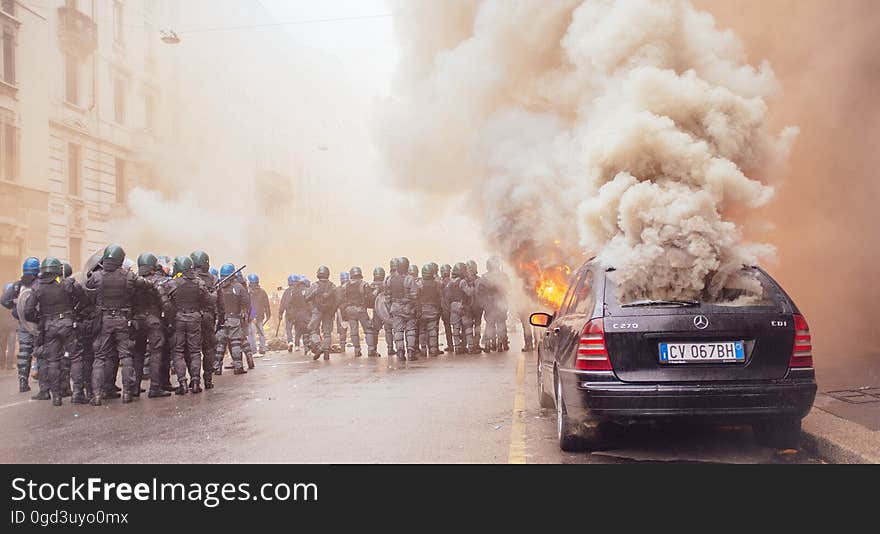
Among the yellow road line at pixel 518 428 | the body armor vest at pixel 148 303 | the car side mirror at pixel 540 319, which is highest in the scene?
the body armor vest at pixel 148 303

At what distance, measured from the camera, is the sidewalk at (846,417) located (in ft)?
15.1

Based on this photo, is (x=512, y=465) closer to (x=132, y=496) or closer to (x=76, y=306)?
(x=132, y=496)

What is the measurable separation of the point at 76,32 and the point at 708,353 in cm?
2101

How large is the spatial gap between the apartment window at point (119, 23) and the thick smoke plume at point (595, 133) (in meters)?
10.7

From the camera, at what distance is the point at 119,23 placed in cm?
2302

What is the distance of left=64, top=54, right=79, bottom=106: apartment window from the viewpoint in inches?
804

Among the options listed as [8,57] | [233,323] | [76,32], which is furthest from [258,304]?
[76,32]

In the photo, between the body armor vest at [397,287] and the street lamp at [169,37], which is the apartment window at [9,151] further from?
the body armor vest at [397,287]

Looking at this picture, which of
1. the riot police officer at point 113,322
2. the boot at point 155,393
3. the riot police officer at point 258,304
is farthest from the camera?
the riot police officer at point 258,304

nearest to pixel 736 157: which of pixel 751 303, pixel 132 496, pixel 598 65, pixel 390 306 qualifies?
pixel 751 303

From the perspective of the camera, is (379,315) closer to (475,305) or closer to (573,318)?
(475,305)

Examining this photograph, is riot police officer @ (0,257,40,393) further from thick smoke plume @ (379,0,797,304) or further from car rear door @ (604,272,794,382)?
car rear door @ (604,272,794,382)

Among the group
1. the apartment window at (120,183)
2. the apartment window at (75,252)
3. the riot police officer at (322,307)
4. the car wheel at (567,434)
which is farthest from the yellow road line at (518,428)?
the apartment window at (120,183)

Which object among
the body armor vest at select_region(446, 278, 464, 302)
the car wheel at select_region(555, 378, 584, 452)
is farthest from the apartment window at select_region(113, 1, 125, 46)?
the car wheel at select_region(555, 378, 584, 452)
